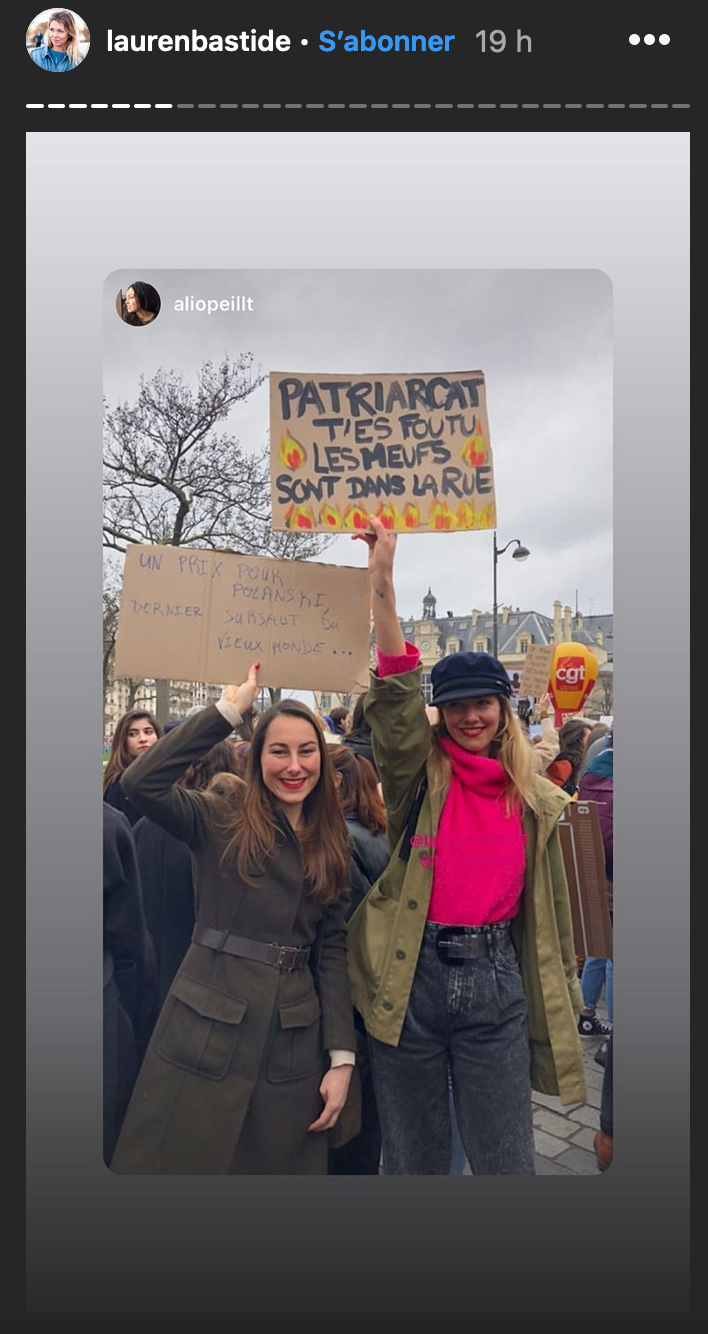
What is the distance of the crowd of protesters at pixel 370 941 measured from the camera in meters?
2.82

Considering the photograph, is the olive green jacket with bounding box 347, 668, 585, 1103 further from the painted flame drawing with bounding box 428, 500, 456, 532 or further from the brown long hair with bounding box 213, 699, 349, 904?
the painted flame drawing with bounding box 428, 500, 456, 532

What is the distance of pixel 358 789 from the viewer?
3.13 m

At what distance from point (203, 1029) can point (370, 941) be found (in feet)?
1.90

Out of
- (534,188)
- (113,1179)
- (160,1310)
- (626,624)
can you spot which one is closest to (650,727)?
(626,624)

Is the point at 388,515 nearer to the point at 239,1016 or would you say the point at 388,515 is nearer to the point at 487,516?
the point at 487,516

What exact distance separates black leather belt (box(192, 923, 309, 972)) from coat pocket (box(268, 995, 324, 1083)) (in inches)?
4.8

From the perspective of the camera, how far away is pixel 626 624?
3195 mm

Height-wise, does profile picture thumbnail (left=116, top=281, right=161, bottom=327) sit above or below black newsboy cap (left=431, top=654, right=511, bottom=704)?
above

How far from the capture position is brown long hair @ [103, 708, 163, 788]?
3.13m

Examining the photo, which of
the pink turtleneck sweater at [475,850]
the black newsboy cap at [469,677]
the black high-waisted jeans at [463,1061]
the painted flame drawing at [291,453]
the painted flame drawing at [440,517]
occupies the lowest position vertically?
the black high-waisted jeans at [463,1061]


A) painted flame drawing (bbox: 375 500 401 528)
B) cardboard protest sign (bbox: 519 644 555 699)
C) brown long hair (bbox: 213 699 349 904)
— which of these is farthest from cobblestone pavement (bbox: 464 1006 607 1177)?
painted flame drawing (bbox: 375 500 401 528)

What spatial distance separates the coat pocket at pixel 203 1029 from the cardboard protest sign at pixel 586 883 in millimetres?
1150
